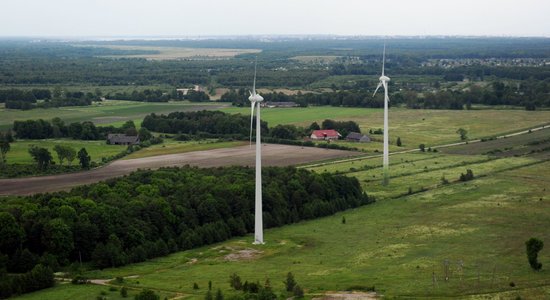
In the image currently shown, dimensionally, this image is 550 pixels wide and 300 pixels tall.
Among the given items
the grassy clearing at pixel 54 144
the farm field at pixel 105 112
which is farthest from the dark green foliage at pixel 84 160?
the farm field at pixel 105 112

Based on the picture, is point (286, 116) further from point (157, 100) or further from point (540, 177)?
point (540, 177)

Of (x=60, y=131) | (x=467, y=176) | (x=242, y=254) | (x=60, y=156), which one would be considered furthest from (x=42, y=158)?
(x=467, y=176)

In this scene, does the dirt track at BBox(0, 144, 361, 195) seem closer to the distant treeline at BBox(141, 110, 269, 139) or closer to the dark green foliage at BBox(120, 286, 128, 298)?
the distant treeline at BBox(141, 110, 269, 139)

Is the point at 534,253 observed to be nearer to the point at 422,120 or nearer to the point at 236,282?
the point at 236,282

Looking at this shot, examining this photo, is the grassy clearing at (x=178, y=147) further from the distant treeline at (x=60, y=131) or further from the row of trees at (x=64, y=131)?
the distant treeline at (x=60, y=131)

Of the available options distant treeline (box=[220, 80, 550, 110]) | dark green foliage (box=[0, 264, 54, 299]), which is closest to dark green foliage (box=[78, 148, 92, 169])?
dark green foliage (box=[0, 264, 54, 299])

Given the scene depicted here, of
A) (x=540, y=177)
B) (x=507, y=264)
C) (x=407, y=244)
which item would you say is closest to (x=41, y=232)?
(x=407, y=244)
